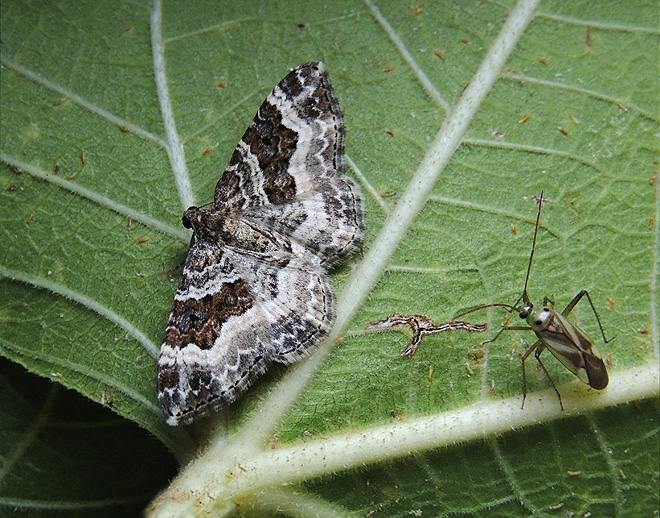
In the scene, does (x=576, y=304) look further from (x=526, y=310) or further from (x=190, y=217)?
(x=190, y=217)

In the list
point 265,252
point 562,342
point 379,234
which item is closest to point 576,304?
point 562,342

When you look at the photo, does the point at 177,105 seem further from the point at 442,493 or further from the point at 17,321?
the point at 442,493

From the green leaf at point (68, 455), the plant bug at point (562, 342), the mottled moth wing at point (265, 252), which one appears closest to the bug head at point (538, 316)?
the plant bug at point (562, 342)

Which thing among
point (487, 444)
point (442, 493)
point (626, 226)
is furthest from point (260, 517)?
point (626, 226)

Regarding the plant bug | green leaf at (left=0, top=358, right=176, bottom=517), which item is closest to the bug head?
the plant bug

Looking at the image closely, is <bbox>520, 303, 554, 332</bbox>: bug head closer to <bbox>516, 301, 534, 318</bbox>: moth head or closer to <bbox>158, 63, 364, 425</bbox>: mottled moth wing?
<bbox>516, 301, 534, 318</bbox>: moth head

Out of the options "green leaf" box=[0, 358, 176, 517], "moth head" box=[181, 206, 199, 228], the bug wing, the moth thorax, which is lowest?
"green leaf" box=[0, 358, 176, 517]
